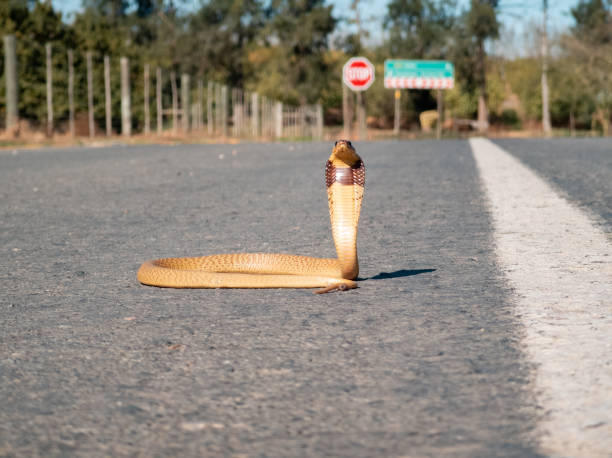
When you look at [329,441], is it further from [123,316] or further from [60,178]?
[60,178]

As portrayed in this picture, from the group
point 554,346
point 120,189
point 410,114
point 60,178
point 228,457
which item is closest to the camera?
point 228,457

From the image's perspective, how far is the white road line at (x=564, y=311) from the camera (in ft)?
5.79

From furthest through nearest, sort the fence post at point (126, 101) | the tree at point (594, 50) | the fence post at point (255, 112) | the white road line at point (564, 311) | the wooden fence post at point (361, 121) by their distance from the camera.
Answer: the tree at point (594, 50) < the wooden fence post at point (361, 121) < the fence post at point (255, 112) < the fence post at point (126, 101) < the white road line at point (564, 311)

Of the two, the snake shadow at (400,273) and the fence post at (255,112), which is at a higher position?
the fence post at (255,112)

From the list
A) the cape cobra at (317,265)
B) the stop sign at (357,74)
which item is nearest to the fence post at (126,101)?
the stop sign at (357,74)

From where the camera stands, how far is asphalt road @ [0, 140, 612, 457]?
5.79 feet

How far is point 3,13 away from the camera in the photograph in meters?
43.9

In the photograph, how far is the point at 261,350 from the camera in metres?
2.40

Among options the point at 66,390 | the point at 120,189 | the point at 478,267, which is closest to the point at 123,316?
the point at 66,390

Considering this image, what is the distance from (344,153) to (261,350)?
3.00ft

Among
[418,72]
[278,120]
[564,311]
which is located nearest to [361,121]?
[418,72]

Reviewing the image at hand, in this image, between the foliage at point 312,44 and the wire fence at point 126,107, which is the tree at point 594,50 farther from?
the wire fence at point 126,107

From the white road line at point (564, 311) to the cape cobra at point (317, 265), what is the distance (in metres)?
0.66

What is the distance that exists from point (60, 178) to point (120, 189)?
182 centimetres
